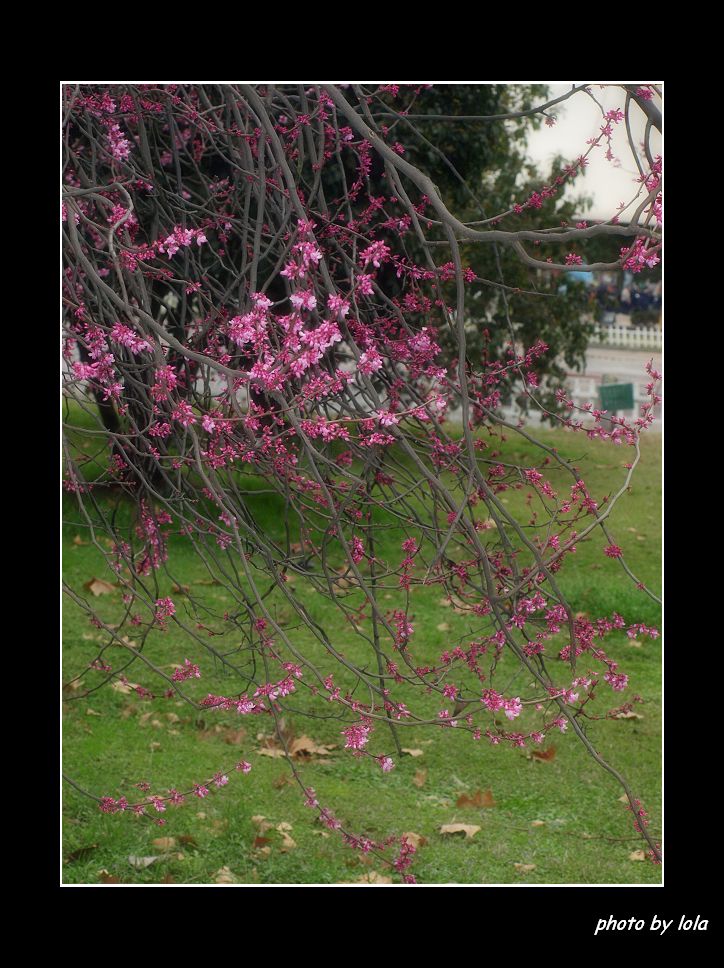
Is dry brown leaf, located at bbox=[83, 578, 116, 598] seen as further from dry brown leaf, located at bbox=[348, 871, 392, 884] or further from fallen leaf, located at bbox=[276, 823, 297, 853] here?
dry brown leaf, located at bbox=[348, 871, 392, 884]

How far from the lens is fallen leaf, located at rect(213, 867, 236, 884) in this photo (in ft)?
7.60

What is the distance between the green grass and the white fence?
1.36 feet

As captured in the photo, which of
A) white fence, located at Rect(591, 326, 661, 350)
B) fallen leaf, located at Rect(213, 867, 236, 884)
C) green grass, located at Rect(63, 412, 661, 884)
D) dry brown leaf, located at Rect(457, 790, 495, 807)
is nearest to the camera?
fallen leaf, located at Rect(213, 867, 236, 884)

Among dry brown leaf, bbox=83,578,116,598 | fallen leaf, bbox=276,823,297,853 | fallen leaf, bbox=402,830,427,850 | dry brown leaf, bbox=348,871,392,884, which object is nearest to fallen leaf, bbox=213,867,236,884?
fallen leaf, bbox=276,823,297,853

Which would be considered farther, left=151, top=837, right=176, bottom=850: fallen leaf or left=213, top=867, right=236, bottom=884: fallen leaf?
left=151, top=837, right=176, bottom=850: fallen leaf

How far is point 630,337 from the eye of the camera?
349cm

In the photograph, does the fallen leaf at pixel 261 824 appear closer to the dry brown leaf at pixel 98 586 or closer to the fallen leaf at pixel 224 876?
the fallen leaf at pixel 224 876

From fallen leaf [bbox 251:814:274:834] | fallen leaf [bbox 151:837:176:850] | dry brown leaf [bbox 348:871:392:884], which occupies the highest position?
fallen leaf [bbox 251:814:274:834]

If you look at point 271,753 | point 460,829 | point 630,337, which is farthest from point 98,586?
point 630,337

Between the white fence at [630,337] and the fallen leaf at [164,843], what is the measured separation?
196 cm

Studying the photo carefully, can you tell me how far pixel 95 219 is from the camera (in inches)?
100

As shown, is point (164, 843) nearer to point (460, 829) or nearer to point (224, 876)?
point (224, 876)
